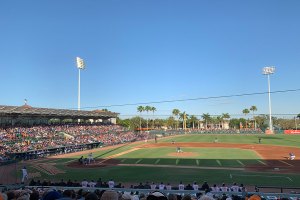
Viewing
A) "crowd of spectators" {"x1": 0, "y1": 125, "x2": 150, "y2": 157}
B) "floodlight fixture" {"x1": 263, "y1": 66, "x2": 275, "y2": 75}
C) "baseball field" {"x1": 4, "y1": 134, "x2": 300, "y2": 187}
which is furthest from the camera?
"floodlight fixture" {"x1": 263, "y1": 66, "x2": 275, "y2": 75}

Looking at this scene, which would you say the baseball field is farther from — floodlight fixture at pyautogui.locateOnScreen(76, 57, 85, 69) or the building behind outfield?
floodlight fixture at pyautogui.locateOnScreen(76, 57, 85, 69)

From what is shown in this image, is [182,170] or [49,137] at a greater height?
[49,137]

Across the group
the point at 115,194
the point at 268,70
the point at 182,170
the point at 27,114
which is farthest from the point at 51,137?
the point at 268,70

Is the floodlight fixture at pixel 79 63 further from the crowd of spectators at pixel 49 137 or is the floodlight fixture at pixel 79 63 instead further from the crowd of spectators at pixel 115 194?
the crowd of spectators at pixel 115 194

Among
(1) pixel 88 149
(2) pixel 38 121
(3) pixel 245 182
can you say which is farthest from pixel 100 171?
(2) pixel 38 121

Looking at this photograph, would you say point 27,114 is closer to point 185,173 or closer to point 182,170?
point 182,170

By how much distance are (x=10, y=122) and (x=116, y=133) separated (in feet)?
94.9

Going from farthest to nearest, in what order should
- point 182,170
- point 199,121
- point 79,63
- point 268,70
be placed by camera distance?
point 199,121 → point 268,70 → point 79,63 → point 182,170

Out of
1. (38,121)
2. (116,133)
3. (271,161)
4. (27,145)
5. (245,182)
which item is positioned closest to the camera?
(245,182)

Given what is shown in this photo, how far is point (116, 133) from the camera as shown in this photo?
3034 inches

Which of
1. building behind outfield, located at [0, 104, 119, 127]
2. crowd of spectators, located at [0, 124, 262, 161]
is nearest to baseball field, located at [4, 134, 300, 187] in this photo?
crowd of spectators, located at [0, 124, 262, 161]

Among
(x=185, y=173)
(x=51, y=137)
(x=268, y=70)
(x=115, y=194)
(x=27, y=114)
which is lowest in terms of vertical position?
(x=185, y=173)

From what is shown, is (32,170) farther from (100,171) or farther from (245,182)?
(245,182)

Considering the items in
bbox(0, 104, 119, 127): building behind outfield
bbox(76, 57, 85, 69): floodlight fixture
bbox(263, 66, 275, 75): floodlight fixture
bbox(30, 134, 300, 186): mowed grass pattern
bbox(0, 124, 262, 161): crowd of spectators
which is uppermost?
bbox(263, 66, 275, 75): floodlight fixture
